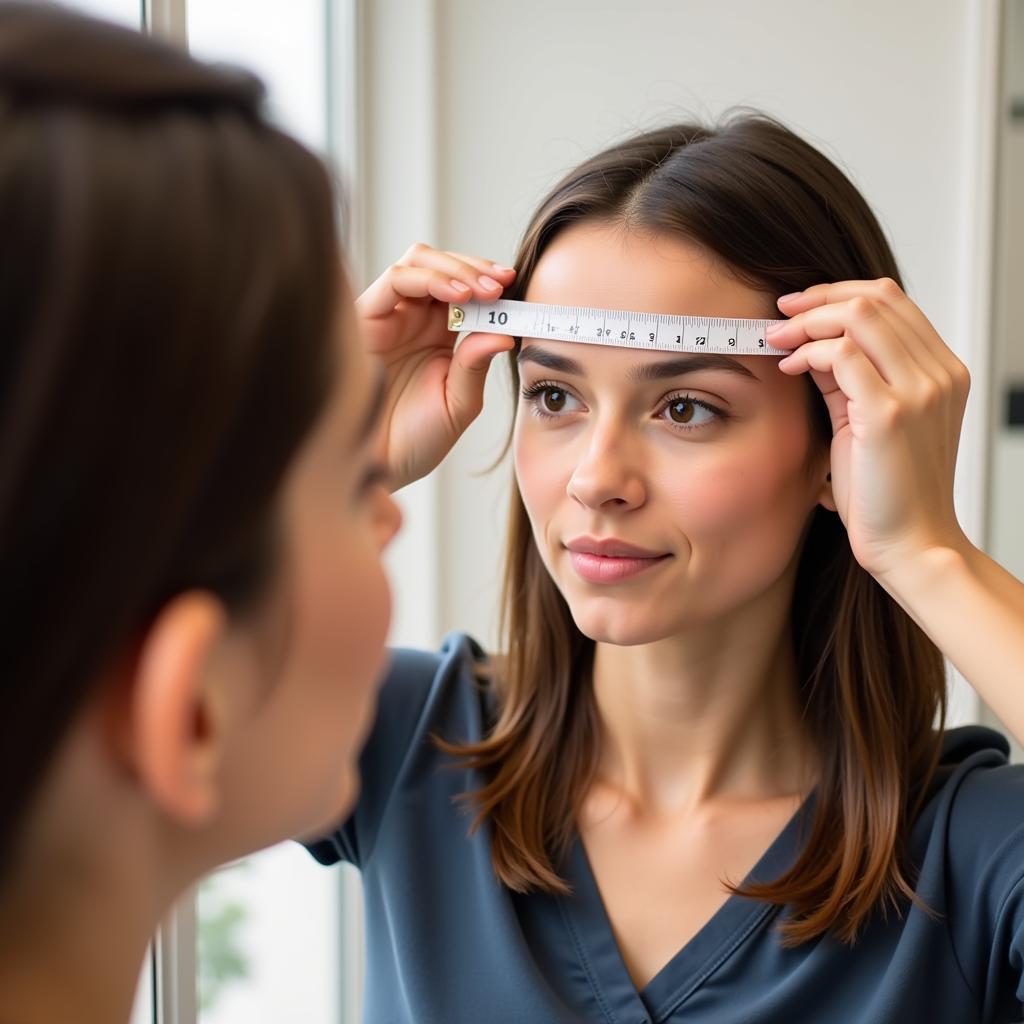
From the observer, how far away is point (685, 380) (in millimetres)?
1496

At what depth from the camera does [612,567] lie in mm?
1521

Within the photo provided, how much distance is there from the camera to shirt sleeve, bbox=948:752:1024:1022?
149 centimetres

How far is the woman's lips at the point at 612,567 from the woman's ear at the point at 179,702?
2.78 ft

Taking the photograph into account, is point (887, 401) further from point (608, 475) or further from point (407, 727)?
point (407, 727)

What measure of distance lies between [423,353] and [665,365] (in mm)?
424

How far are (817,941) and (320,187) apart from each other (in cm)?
118

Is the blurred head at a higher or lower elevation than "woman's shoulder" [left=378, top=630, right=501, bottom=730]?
higher

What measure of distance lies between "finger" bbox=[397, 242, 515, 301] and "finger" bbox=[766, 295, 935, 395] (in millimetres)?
357

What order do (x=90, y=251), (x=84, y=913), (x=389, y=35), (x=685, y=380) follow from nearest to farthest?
(x=90, y=251) → (x=84, y=913) → (x=685, y=380) → (x=389, y=35)

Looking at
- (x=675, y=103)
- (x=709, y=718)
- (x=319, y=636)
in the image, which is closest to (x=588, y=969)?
(x=709, y=718)

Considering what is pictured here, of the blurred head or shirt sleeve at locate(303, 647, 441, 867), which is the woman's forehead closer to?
shirt sleeve at locate(303, 647, 441, 867)

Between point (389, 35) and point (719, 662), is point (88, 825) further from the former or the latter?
point (389, 35)

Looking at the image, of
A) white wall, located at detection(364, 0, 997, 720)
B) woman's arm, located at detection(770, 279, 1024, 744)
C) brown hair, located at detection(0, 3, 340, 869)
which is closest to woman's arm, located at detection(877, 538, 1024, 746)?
woman's arm, located at detection(770, 279, 1024, 744)

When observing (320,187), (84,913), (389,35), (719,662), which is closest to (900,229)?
(389,35)
